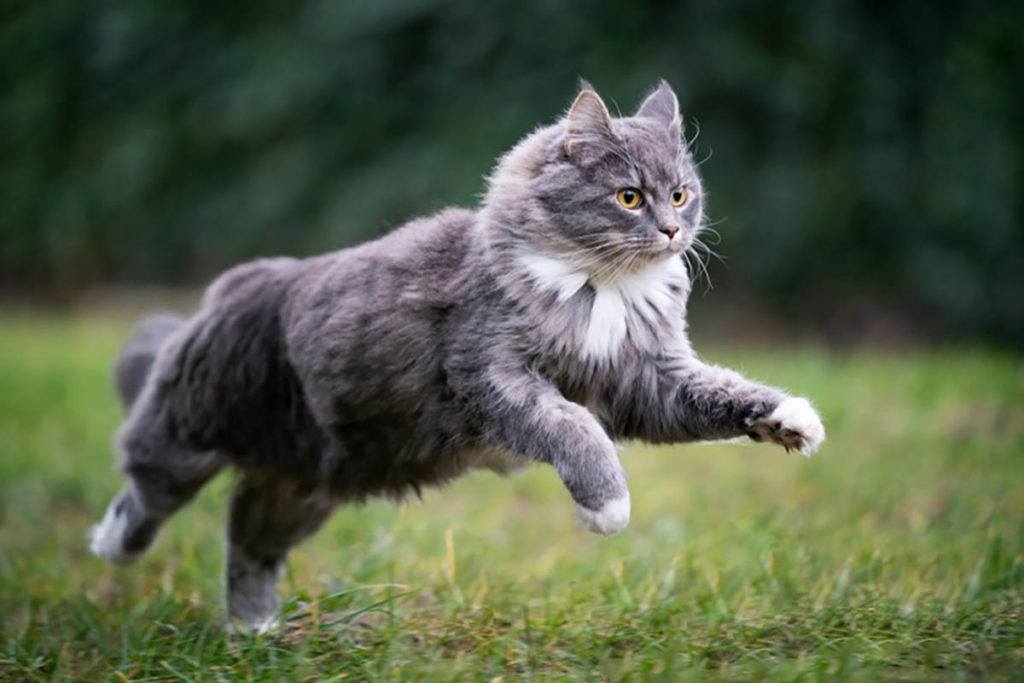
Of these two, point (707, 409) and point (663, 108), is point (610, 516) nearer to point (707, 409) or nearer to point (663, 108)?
point (707, 409)


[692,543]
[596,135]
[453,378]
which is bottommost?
[692,543]

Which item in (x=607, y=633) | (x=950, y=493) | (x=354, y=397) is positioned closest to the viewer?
(x=607, y=633)

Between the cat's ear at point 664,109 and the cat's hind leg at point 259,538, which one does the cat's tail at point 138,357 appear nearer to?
the cat's hind leg at point 259,538

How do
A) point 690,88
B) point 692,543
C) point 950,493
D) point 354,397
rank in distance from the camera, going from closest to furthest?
point 354,397 → point 692,543 → point 950,493 → point 690,88

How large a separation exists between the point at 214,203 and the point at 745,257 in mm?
4997

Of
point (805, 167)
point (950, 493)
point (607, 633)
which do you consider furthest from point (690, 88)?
point (607, 633)

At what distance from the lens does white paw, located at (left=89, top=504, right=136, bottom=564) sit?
4.16 meters

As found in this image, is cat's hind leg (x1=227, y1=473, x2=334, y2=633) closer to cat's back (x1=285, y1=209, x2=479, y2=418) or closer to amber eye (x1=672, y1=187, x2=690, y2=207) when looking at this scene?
cat's back (x1=285, y1=209, x2=479, y2=418)

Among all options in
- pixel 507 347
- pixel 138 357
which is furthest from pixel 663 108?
pixel 138 357

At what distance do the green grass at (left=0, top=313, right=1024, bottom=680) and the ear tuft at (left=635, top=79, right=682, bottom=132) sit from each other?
1.43 metres

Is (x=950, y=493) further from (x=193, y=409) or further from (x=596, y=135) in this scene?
(x=193, y=409)

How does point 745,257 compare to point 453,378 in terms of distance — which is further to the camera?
point 745,257

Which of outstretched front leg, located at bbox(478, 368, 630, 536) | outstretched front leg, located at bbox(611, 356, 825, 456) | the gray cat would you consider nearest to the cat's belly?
the gray cat

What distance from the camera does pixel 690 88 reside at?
9.10 meters
